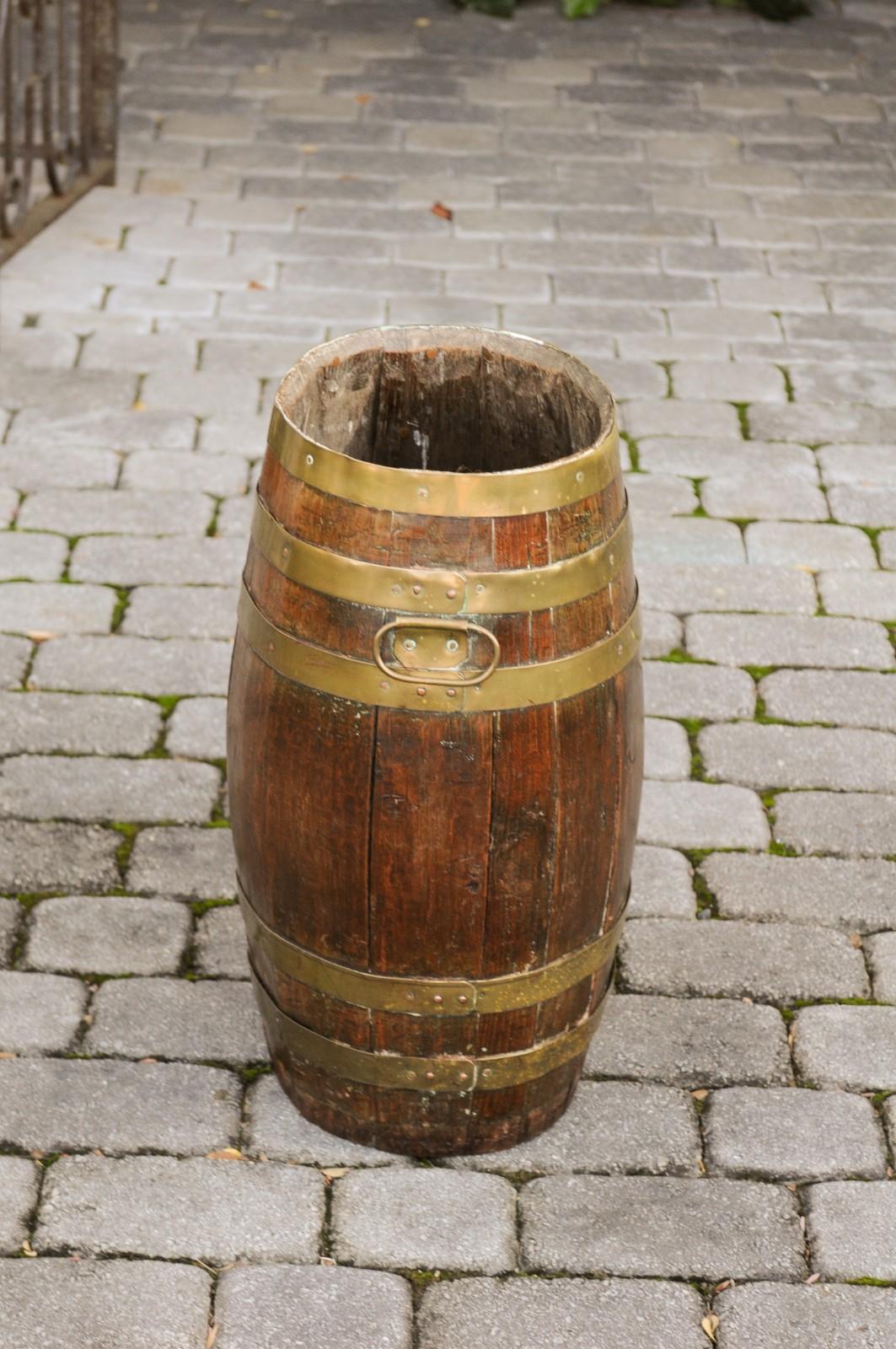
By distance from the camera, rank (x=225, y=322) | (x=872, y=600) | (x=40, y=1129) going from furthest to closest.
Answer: (x=225, y=322) < (x=872, y=600) < (x=40, y=1129)

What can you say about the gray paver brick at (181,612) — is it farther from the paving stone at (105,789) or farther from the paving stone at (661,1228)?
the paving stone at (661,1228)

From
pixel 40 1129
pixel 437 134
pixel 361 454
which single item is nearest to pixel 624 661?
pixel 361 454

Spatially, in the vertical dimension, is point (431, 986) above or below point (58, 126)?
above

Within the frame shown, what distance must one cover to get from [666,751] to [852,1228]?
4.61 feet

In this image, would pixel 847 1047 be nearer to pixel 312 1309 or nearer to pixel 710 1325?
pixel 710 1325

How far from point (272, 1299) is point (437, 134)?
19.4 ft

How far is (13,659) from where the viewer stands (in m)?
4.12

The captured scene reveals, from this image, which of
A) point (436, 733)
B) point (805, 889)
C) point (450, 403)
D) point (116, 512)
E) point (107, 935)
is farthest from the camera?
point (116, 512)

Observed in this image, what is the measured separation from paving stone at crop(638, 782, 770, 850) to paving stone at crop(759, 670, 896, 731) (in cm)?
36

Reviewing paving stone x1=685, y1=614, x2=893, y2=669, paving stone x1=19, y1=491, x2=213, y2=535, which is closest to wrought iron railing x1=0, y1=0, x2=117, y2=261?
paving stone x1=19, y1=491, x2=213, y2=535

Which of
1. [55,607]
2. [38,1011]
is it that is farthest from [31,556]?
[38,1011]

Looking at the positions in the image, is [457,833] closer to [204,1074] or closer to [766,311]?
[204,1074]

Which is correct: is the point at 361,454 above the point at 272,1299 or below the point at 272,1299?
above

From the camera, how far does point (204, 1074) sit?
307 centimetres
